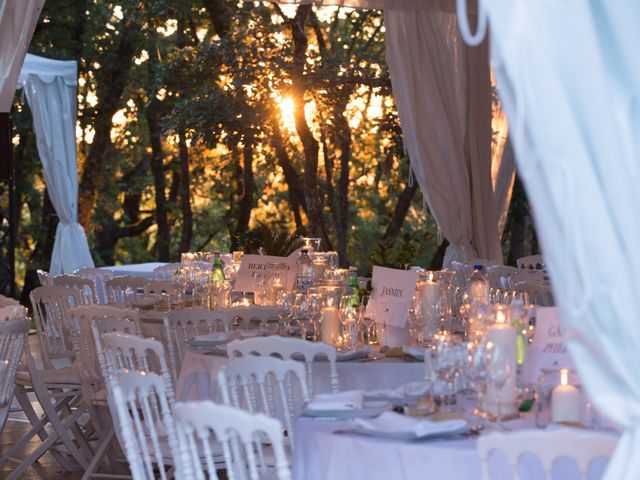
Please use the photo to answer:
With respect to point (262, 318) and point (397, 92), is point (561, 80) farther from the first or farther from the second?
point (397, 92)

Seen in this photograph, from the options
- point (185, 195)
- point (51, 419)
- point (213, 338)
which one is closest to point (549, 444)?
point (213, 338)

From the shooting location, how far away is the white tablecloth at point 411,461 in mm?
3066

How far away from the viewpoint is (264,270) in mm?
6504

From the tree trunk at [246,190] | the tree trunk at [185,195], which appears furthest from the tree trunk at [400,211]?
the tree trunk at [185,195]

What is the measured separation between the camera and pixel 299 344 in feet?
14.1

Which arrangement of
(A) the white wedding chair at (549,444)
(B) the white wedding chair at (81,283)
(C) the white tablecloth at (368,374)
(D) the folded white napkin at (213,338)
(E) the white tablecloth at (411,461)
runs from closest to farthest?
(A) the white wedding chair at (549,444), (E) the white tablecloth at (411,461), (C) the white tablecloth at (368,374), (D) the folded white napkin at (213,338), (B) the white wedding chair at (81,283)

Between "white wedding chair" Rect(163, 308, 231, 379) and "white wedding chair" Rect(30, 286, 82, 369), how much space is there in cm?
145

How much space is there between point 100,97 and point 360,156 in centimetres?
493

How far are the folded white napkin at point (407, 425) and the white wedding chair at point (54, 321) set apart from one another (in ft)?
13.5

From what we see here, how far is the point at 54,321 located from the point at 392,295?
3496 mm

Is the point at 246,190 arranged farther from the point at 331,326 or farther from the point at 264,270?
the point at 331,326

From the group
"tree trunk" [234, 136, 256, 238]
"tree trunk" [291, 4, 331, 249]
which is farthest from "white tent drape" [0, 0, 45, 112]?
"tree trunk" [234, 136, 256, 238]

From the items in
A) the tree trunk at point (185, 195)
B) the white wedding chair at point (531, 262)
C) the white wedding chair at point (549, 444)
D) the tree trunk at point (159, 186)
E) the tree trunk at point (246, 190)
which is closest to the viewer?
the white wedding chair at point (549, 444)

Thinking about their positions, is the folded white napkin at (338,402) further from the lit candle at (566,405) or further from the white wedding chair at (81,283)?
the white wedding chair at (81,283)
